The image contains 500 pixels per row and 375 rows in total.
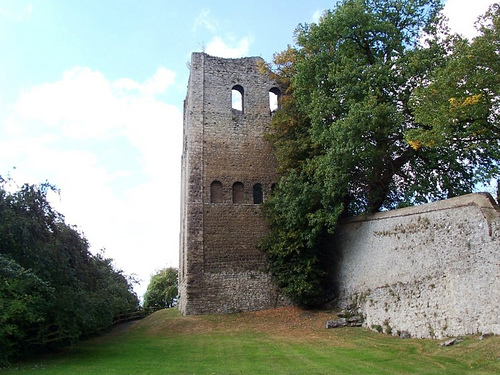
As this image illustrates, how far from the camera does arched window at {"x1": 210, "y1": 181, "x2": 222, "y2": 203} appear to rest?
26297mm

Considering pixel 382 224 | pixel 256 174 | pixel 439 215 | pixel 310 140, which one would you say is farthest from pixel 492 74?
pixel 256 174

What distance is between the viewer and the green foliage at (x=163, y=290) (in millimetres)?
43406

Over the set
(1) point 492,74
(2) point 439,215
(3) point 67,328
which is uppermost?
(1) point 492,74

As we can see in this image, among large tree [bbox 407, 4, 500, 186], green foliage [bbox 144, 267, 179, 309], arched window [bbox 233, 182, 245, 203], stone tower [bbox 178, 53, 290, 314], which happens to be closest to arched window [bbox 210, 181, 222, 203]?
stone tower [bbox 178, 53, 290, 314]

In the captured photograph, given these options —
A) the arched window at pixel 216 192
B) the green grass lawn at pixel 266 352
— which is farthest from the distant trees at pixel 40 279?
the arched window at pixel 216 192

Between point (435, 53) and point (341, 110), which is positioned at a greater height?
point (435, 53)

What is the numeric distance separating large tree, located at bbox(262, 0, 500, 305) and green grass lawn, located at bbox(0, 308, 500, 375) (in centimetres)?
365

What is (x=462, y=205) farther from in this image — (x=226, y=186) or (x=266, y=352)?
(x=226, y=186)

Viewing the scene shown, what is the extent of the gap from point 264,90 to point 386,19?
28.2 feet

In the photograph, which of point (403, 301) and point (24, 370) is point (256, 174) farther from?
point (24, 370)

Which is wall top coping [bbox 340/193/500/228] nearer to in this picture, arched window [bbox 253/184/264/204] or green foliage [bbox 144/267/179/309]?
arched window [bbox 253/184/264/204]

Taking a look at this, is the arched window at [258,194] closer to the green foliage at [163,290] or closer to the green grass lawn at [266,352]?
the green grass lawn at [266,352]

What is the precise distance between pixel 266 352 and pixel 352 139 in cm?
901

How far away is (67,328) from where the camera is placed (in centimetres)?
1623
